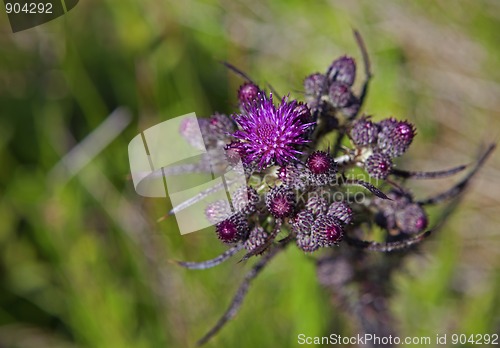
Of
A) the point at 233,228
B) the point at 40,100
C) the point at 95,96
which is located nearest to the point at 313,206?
the point at 233,228

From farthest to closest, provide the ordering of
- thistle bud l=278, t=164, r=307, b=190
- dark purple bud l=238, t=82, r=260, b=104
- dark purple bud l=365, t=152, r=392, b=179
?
dark purple bud l=238, t=82, r=260, b=104 < dark purple bud l=365, t=152, r=392, b=179 < thistle bud l=278, t=164, r=307, b=190

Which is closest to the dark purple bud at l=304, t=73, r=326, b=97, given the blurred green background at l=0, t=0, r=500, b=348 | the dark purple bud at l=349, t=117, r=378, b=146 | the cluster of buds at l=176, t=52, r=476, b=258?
the cluster of buds at l=176, t=52, r=476, b=258

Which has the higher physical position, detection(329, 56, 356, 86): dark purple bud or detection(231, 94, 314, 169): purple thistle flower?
detection(329, 56, 356, 86): dark purple bud

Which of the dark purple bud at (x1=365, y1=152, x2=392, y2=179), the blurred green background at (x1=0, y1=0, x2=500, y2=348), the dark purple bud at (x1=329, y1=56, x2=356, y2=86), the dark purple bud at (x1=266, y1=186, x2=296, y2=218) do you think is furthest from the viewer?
the blurred green background at (x1=0, y1=0, x2=500, y2=348)

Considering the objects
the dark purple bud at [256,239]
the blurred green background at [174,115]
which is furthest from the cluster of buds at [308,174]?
the blurred green background at [174,115]

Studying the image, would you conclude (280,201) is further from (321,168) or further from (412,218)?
(412,218)

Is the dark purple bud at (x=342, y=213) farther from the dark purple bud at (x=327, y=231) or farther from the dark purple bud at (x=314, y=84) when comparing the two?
the dark purple bud at (x=314, y=84)

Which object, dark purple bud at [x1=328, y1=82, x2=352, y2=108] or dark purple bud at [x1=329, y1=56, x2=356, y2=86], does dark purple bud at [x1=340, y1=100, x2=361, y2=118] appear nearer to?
dark purple bud at [x1=328, y1=82, x2=352, y2=108]
